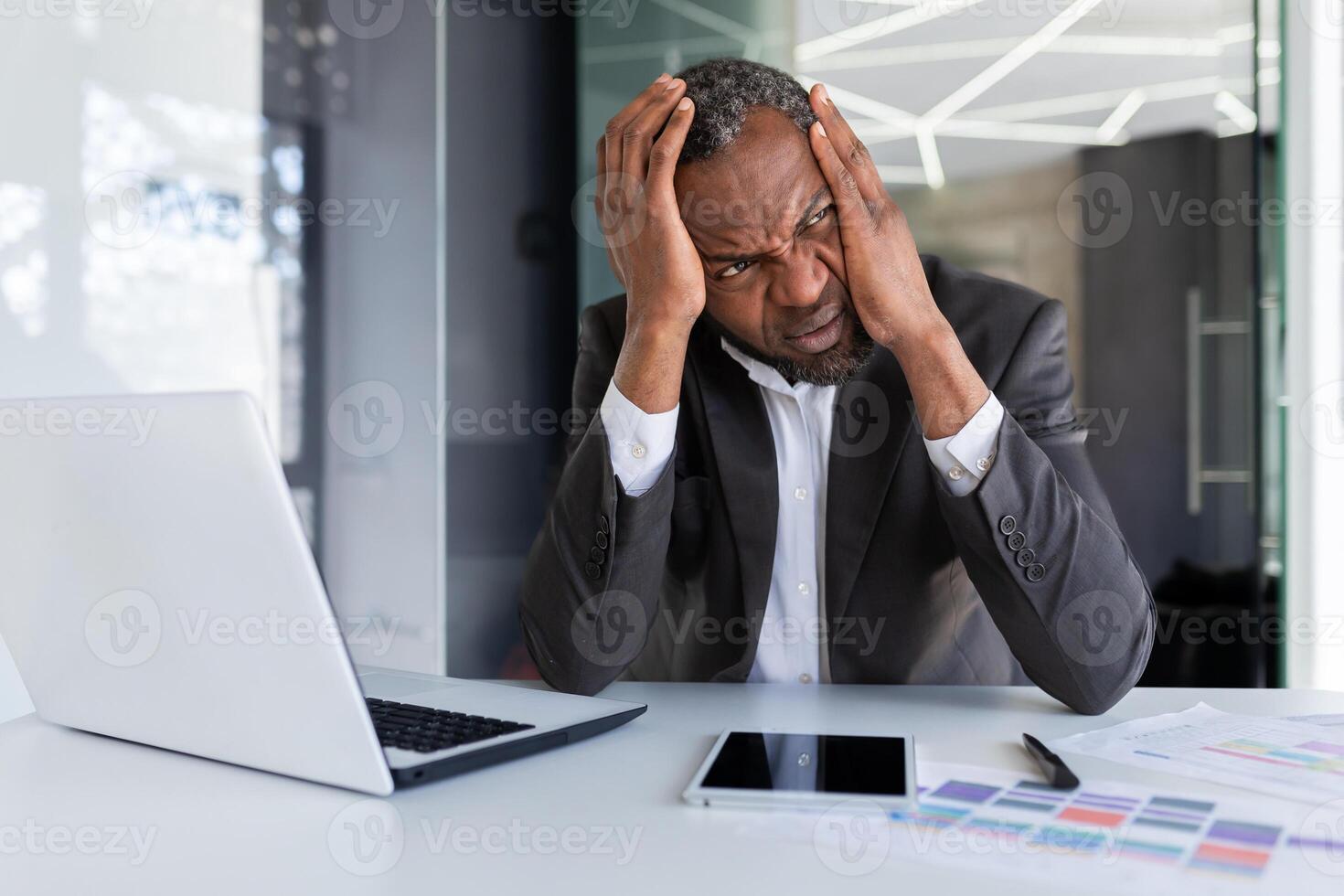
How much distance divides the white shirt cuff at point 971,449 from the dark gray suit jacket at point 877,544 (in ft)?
0.06

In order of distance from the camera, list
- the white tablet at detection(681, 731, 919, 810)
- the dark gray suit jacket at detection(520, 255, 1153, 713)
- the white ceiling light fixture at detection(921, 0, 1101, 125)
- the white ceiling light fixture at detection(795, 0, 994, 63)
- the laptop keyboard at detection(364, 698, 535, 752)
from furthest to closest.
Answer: the white ceiling light fixture at detection(795, 0, 994, 63) < the white ceiling light fixture at detection(921, 0, 1101, 125) < the dark gray suit jacket at detection(520, 255, 1153, 713) < the laptop keyboard at detection(364, 698, 535, 752) < the white tablet at detection(681, 731, 919, 810)

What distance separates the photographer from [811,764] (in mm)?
824

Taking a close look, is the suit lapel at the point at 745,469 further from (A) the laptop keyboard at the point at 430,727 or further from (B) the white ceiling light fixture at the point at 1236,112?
(B) the white ceiling light fixture at the point at 1236,112

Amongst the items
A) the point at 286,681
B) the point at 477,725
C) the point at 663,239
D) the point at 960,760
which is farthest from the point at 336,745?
the point at 663,239

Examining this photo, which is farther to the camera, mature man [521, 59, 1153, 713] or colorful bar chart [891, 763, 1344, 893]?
mature man [521, 59, 1153, 713]

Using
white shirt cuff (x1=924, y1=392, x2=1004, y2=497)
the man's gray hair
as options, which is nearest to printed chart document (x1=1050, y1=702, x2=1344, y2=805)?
white shirt cuff (x1=924, y1=392, x2=1004, y2=497)

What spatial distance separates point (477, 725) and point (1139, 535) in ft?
7.56

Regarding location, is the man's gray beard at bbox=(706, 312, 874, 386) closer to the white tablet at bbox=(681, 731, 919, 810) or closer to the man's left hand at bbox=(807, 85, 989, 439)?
the man's left hand at bbox=(807, 85, 989, 439)

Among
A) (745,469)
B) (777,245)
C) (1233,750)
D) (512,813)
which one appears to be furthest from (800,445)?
(512,813)

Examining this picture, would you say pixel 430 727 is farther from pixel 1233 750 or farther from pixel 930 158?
pixel 930 158

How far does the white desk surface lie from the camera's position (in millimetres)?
642

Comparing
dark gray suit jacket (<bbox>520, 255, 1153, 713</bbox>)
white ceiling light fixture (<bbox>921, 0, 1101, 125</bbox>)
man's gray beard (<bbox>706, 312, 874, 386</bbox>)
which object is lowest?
dark gray suit jacket (<bbox>520, 255, 1153, 713</bbox>)

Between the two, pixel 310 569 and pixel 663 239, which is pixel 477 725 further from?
pixel 663 239

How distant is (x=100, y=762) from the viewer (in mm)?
917
